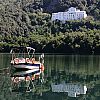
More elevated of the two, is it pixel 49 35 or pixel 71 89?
pixel 49 35

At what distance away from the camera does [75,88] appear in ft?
140

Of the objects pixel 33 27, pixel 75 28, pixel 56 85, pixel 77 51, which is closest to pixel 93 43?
pixel 77 51

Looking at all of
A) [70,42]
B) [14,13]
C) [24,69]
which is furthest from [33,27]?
[24,69]

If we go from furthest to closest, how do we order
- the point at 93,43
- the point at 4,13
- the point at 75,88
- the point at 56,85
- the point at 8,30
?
1. the point at 4,13
2. the point at 8,30
3. the point at 93,43
4. the point at 56,85
5. the point at 75,88

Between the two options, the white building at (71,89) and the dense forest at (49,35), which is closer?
the white building at (71,89)

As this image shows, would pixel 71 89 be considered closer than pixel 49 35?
Yes

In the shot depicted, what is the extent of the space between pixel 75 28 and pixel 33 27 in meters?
23.7

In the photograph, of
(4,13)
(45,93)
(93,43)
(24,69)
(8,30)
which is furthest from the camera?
(4,13)

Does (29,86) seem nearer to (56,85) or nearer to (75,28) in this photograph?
(56,85)

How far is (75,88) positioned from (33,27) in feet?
506

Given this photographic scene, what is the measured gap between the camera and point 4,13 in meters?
192

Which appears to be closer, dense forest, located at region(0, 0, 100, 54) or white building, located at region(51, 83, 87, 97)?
white building, located at region(51, 83, 87, 97)

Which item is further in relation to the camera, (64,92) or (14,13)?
(14,13)

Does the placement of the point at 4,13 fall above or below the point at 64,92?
above
